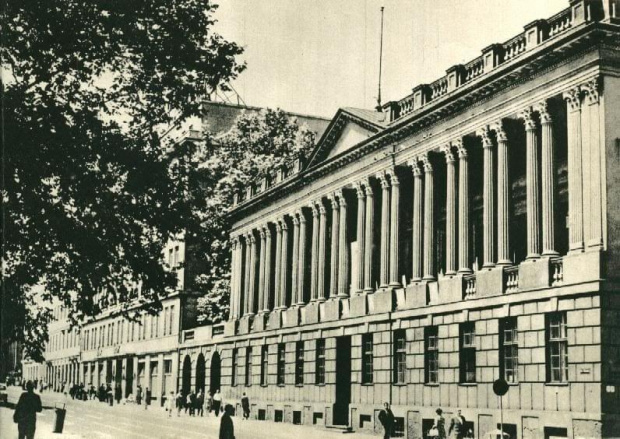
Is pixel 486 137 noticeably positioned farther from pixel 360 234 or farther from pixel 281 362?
pixel 281 362

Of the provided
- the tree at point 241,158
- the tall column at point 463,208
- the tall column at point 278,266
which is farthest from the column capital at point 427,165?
the tree at point 241,158

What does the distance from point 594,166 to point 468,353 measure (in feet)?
28.1

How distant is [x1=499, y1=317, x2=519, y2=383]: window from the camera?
28438 millimetres

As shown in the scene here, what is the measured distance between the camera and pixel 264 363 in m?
49.7

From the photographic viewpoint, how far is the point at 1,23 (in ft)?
44.9

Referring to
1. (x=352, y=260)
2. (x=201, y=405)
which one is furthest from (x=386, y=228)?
(x=201, y=405)

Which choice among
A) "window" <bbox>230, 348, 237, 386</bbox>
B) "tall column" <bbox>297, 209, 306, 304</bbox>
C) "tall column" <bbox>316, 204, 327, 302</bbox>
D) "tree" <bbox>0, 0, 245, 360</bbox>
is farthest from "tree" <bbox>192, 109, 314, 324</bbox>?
"tree" <bbox>0, 0, 245, 360</bbox>

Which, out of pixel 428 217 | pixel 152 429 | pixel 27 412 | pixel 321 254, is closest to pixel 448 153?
pixel 428 217

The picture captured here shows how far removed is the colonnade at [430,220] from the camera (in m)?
26.7

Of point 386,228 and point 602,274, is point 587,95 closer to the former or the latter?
point 602,274

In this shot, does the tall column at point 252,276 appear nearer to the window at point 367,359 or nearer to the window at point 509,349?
the window at point 367,359

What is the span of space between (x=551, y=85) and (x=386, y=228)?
12.1 m

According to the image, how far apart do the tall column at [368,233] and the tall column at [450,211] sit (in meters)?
6.29

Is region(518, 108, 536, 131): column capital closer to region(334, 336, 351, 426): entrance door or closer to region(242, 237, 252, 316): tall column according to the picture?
region(334, 336, 351, 426): entrance door
